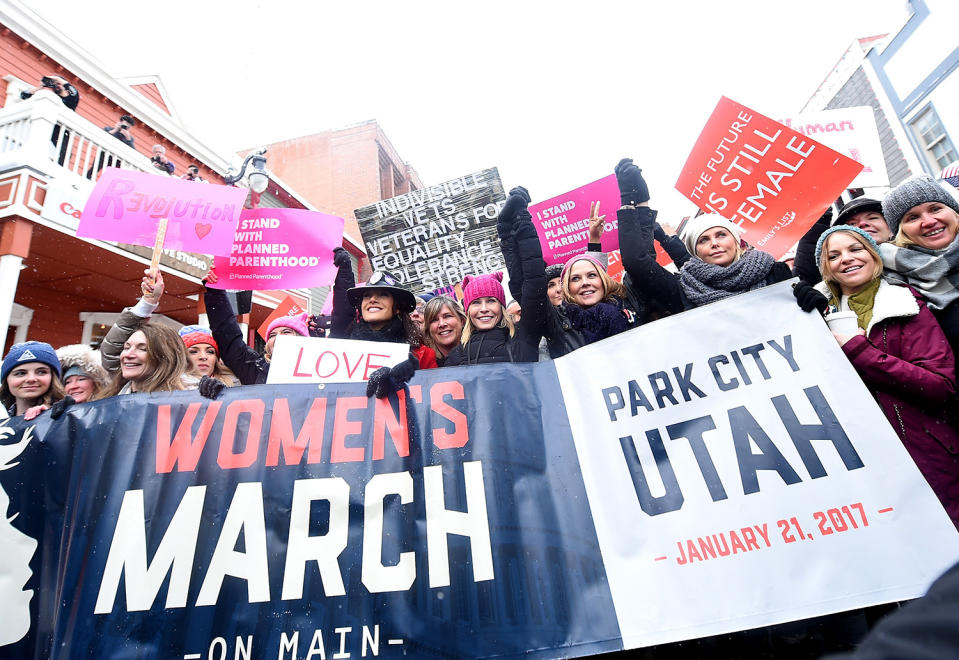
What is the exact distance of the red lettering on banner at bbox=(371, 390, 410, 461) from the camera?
206cm

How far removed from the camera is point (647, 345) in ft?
7.14

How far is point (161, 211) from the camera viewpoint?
131 inches

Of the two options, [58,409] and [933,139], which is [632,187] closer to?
[58,409]

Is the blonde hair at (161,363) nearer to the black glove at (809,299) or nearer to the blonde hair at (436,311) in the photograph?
the blonde hair at (436,311)

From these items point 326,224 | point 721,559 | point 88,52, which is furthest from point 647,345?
point 88,52

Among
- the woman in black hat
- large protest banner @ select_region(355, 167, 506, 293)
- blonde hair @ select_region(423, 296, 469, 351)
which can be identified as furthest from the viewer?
large protest banner @ select_region(355, 167, 506, 293)

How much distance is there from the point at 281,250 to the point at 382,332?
3.59 feet

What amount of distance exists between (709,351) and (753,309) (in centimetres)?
27

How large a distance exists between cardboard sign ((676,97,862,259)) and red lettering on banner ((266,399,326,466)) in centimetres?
276

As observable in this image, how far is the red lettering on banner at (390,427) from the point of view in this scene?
6.75 ft

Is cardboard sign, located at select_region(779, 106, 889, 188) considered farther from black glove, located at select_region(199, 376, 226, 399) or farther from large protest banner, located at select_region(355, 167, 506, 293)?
black glove, located at select_region(199, 376, 226, 399)

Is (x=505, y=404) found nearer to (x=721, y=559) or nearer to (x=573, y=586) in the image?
(x=573, y=586)

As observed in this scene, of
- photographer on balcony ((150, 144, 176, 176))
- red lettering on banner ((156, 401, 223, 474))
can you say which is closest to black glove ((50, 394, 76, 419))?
red lettering on banner ((156, 401, 223, 474))

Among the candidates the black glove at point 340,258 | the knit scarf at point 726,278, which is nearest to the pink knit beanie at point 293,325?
the black glove at point 340,258
